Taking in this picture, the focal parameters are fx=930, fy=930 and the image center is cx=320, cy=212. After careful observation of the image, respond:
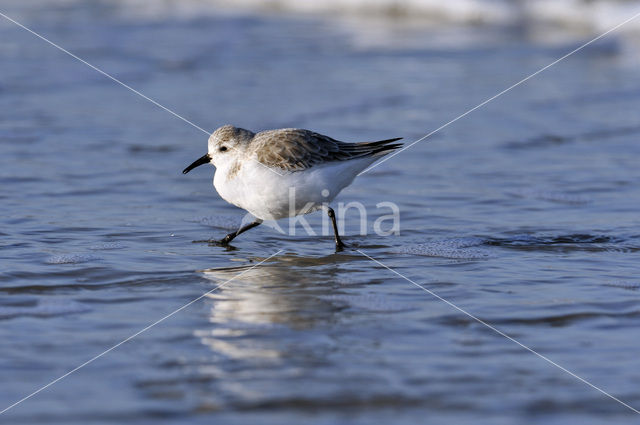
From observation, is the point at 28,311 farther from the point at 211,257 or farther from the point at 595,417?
the point at 595,417

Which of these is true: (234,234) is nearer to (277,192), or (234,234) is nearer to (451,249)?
(277,192)

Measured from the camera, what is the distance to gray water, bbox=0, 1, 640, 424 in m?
4.07

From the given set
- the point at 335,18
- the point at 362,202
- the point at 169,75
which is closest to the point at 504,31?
the point at 335,18

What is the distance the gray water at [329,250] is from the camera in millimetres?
4066

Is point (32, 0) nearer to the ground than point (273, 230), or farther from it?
farther from it

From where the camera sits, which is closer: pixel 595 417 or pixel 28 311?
pixel 595 417

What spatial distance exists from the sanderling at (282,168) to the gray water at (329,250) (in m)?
0.37

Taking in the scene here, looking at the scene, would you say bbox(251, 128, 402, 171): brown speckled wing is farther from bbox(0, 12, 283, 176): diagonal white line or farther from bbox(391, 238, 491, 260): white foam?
bbox(0, 12, 283, 176): diagonal white line

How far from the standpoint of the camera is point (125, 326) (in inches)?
192

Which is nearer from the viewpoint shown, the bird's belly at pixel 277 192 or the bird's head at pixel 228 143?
the bird's belly at pixel 277 192

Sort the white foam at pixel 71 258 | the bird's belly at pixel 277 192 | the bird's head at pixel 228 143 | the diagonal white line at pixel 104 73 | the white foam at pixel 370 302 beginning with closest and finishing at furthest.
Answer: the white foam at pixel 370 302, the white foam at pixel 71 258, the bird's belly at pixel 277 192, the bird's head at pixel 228 143, the diagonal white line at pixel 104 73

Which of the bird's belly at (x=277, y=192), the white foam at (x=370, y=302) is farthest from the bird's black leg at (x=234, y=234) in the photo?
the white foam at (x=370, y=302)

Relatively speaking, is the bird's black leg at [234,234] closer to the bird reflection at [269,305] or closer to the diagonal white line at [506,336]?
the bird reflection at [269,305]

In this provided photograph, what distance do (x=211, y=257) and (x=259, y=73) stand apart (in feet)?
23.0
